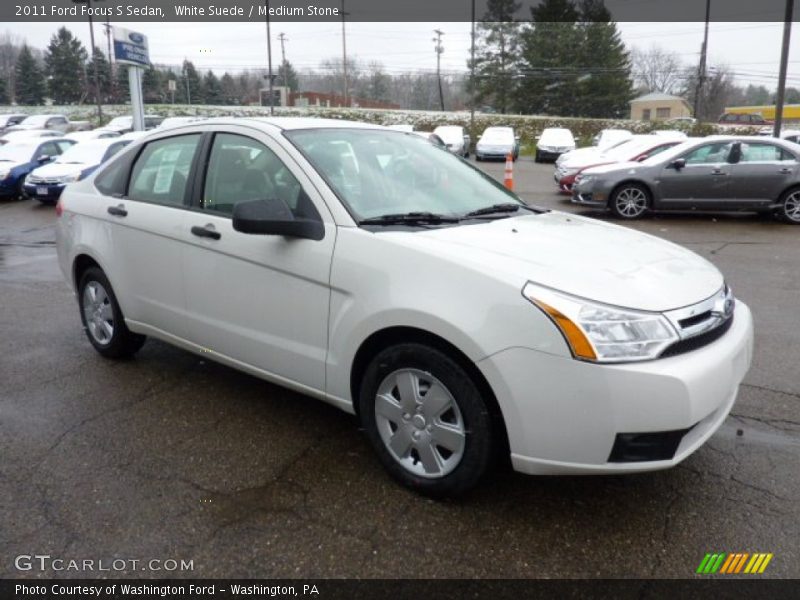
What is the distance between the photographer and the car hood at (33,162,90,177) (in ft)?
46.8

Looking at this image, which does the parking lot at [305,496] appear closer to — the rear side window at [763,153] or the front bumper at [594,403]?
the front bumper at [594,403]

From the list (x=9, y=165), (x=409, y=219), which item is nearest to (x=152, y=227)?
(x=409, y=219)

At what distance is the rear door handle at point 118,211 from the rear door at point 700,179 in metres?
9.49

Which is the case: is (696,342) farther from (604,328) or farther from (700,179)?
(700,179)

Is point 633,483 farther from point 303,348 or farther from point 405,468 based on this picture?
point 303,348

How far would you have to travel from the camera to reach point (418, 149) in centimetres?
387

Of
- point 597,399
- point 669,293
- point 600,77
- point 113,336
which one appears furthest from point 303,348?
point 600,77

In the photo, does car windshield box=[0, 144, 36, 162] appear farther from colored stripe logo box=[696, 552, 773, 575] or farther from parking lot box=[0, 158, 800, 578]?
colored stripe logo box=[696, 552, 773, 575]

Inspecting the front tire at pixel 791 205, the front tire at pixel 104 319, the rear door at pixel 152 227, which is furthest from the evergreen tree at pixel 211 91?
the rear door at pixel 152 227

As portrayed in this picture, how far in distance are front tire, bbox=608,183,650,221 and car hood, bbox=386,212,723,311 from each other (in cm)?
856

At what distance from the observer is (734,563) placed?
243cm

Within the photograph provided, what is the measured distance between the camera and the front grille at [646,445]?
237cm

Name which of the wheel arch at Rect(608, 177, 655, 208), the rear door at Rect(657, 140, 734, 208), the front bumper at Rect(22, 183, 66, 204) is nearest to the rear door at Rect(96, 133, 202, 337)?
the wheel arch at Rect(608, 177, 655, 208)

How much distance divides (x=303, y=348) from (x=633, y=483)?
5.52ft
